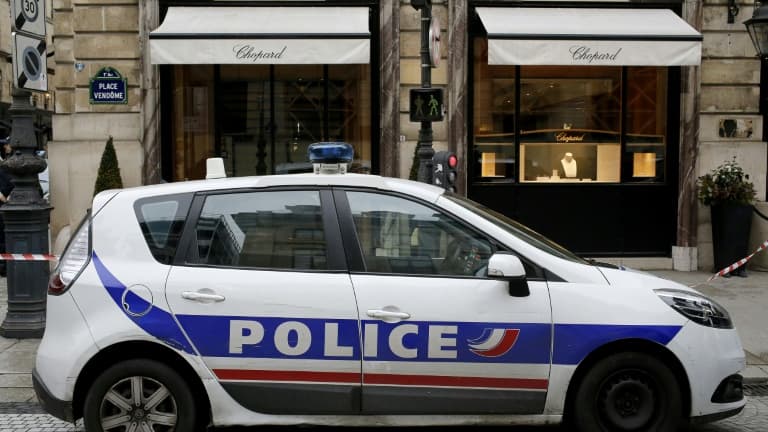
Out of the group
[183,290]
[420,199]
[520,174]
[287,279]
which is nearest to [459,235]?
[420,199]

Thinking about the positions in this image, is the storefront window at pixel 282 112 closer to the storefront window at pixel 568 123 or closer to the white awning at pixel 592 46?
the storefront window at pixel 568 123

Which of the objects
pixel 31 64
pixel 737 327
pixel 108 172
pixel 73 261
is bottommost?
pixel 737 327

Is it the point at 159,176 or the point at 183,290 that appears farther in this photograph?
the point at 159,176

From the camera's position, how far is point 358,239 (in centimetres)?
458

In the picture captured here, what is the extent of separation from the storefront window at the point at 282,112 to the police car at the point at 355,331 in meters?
7.91

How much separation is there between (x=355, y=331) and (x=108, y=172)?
8422 mm

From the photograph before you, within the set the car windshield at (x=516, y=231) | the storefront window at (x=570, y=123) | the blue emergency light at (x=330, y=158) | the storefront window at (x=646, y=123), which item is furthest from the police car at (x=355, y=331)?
the storefront window at (x=646, y=123)

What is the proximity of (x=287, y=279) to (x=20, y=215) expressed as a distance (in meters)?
4.27

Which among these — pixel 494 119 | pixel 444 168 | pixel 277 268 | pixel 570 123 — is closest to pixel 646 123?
pixel 570 123

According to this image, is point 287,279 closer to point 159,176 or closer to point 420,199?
point 420,199

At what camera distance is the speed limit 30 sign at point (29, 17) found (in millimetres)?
7332

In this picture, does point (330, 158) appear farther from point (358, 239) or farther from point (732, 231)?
point (732, 231)

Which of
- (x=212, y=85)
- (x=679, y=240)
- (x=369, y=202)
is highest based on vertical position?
(x=212, y=85)

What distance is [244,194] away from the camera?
4.70 m
